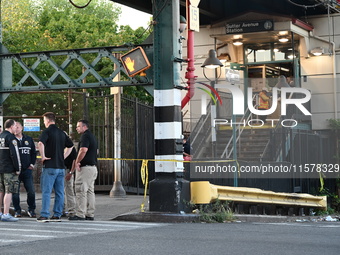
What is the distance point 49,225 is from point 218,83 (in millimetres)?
14035

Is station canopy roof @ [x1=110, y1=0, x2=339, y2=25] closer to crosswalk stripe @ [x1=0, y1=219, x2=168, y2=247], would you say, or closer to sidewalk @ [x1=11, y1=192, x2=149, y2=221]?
sidewalk @ [x1=11, y1=192, x2=149, y2=221]

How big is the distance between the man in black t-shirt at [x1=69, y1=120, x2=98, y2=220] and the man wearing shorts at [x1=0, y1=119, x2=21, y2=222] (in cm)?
113

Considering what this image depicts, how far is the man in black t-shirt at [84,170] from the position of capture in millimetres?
13438

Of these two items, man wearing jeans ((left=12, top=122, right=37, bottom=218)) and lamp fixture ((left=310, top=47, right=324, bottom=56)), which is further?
lamp fixture ((left=310, top=47, right=324, bottom=56))

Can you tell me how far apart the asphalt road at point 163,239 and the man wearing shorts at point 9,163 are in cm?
96

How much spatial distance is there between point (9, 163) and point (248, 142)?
991 centimetres

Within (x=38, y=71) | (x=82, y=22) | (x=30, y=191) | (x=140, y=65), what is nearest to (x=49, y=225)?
(x=30, y=191)

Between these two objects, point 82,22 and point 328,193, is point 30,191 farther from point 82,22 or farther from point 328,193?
point 82,22

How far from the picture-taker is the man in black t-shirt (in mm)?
13438

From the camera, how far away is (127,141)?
2031 cm

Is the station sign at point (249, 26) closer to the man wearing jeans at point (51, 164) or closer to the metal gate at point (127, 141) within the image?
the metal gate at point (127, 141)

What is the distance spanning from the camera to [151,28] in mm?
15047

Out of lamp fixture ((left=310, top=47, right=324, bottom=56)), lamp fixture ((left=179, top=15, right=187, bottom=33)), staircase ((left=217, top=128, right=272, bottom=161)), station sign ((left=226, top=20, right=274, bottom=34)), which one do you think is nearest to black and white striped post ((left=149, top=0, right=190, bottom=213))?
lamp fixture ((left=179, top=15, right=187, bottom=33))

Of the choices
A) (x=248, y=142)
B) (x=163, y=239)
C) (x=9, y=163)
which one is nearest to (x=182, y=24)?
(x=9, y=163)
